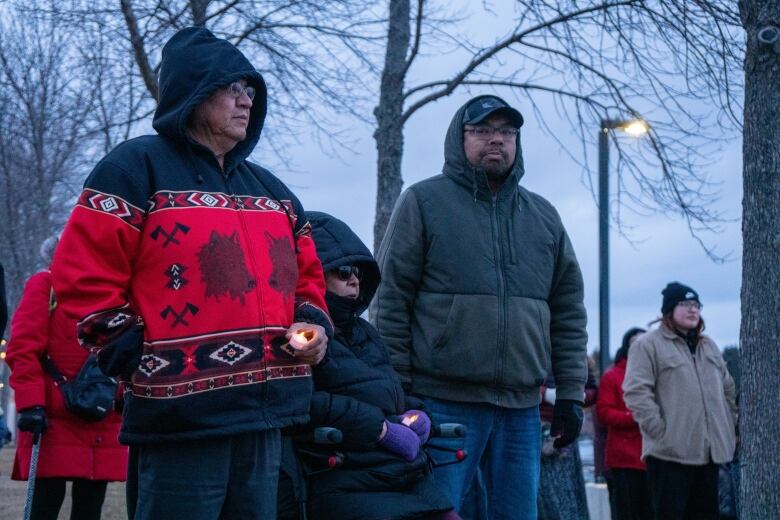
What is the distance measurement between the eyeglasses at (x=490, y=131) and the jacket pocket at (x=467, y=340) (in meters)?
0.74

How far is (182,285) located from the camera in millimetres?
3406

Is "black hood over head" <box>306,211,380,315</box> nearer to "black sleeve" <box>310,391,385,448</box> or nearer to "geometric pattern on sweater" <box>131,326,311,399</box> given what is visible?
"black sleeve" <box>310,391,385,448</box>

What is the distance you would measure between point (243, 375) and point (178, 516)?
442 mm

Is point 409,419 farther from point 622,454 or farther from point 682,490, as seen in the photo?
point 622,454

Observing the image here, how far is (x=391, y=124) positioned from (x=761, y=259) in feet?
15.4

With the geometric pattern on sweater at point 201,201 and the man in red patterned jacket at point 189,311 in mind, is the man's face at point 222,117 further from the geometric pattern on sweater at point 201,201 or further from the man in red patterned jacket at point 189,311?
the geometric pattern on sweater at point 201,201

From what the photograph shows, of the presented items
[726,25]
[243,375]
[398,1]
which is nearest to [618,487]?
[726,25]

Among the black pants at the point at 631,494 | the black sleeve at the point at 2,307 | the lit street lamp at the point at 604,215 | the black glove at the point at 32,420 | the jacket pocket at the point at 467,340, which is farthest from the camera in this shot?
the lit street lamp at the point at 604,215

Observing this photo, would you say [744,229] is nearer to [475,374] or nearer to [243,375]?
[475,374]

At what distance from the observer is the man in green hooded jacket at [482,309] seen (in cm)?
486

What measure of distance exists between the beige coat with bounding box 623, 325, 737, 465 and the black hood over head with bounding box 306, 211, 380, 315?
3.67 metres

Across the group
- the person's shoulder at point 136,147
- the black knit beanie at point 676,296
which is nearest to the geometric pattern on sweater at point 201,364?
the person's shoulder at point 136,147

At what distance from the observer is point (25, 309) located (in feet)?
20.0

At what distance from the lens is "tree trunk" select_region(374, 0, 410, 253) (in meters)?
9.92
